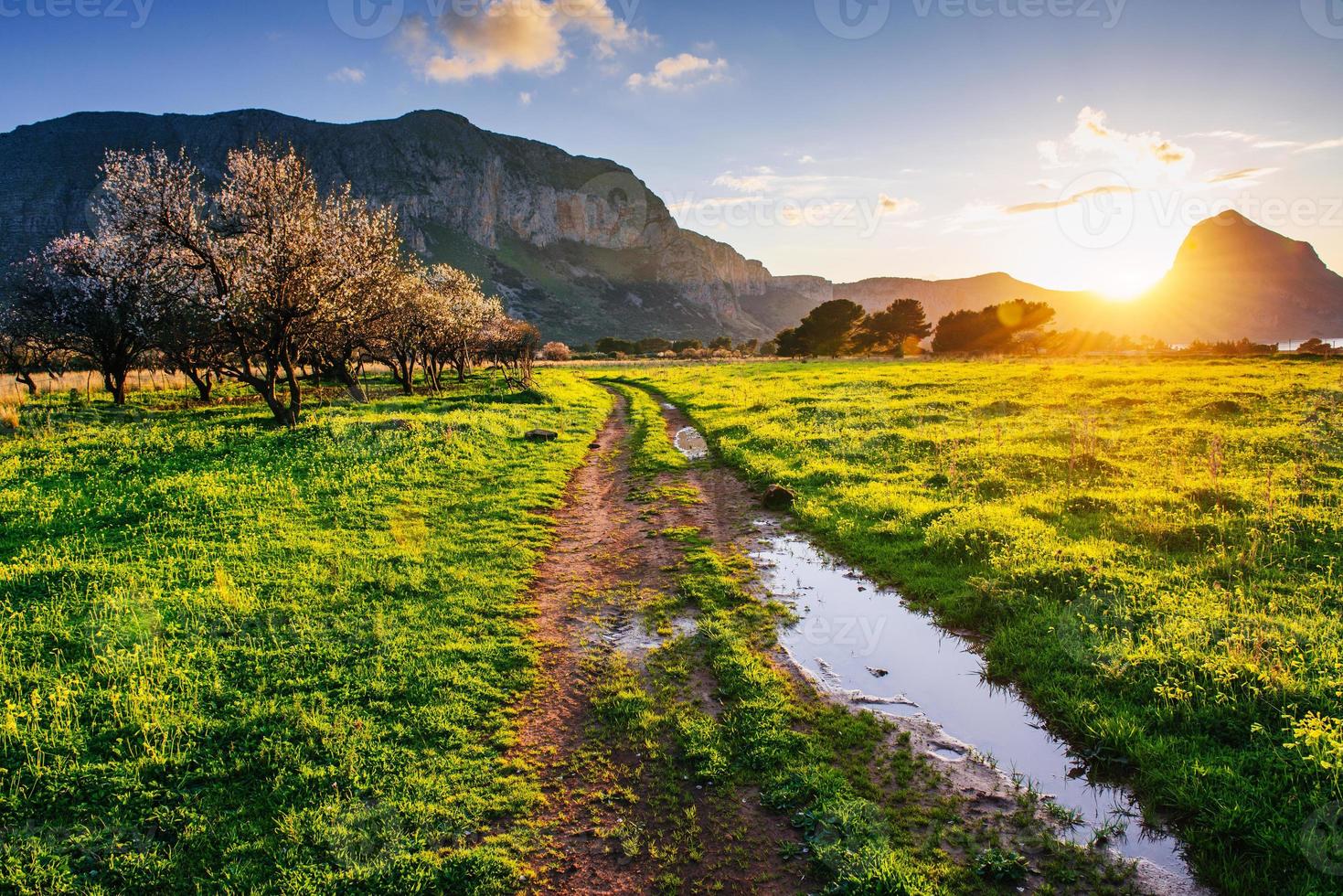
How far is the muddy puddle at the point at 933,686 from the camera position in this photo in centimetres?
582

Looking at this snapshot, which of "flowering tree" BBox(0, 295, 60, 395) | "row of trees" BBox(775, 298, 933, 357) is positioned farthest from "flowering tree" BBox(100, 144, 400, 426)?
"row of trees" BBox(775, 298, 933, 357)

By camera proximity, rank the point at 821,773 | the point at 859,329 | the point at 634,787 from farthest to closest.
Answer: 1. the point at 859,329
2. the point at 821,773
3. the point at 634,787

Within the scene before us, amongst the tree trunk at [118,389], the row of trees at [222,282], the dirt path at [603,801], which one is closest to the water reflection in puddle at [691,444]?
the dirt path at [603,801]

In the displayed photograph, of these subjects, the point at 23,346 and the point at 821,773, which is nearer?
the point at 821,773

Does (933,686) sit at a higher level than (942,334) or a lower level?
lower

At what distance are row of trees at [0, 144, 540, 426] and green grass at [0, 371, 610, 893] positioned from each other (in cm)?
1026

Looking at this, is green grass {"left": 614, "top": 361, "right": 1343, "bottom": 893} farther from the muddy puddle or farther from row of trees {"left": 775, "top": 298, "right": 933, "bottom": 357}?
row of trees {"left": 775, "top": 298, "right": 933, "bottom": 357}

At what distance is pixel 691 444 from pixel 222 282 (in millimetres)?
20776

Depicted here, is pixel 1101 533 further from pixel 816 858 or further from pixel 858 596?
pixel 816 858

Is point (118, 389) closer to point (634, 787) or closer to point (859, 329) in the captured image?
point (634, 787)

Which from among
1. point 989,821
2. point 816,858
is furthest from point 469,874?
point 989,821

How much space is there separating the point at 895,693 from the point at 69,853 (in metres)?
9.24

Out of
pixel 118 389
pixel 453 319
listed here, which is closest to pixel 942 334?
pixel 453 319

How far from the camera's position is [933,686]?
26.9ft
